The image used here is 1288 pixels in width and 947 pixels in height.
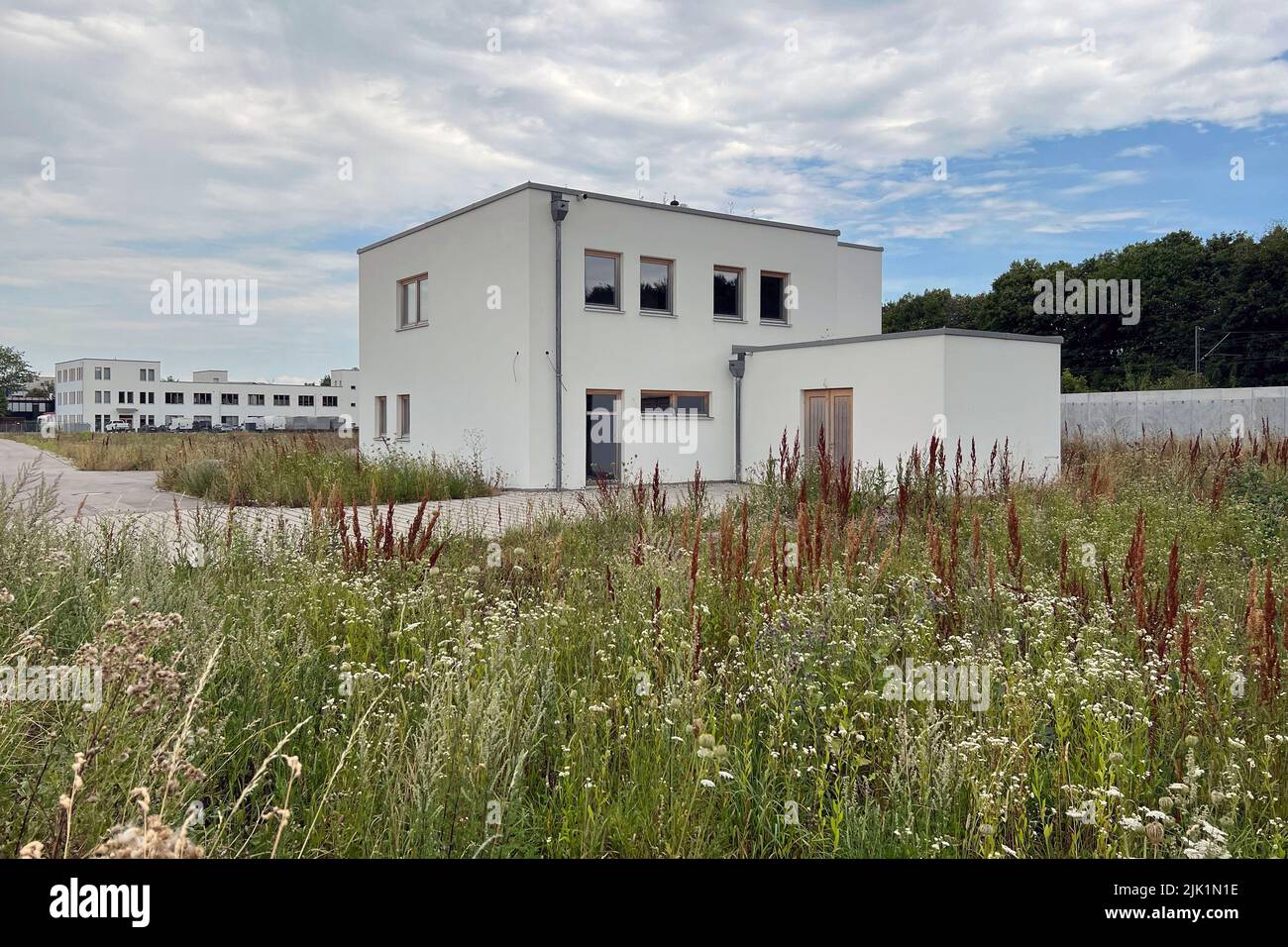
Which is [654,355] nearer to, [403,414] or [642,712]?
[403,414]

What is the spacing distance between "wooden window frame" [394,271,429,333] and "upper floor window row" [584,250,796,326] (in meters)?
5.05

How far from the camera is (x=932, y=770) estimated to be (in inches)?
127

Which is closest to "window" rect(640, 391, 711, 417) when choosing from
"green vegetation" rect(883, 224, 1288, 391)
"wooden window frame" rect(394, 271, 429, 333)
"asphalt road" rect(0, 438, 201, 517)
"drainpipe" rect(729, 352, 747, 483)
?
"drainpipe" rect(729, 352, 747, 483)

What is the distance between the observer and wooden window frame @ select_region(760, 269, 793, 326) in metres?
23.3

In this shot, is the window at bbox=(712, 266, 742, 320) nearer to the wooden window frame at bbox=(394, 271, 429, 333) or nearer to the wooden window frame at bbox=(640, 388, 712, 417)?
the wooden window frame at bbox=(640, 388, 712, 417)

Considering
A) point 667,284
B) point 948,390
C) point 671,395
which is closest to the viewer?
point 948,390

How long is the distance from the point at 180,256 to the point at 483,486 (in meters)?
7.76

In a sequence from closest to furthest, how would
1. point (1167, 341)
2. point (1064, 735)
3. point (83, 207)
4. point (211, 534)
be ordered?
point (1064, 735)
point (211, 534)
point (83, 207)
point (1167, 341)

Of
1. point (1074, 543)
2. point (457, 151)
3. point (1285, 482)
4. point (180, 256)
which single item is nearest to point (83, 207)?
point (457, 151)

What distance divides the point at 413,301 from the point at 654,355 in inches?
283

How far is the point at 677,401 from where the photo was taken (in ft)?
71.2

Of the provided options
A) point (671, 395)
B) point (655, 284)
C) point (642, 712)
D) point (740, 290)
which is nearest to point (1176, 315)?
point (740, 290)
